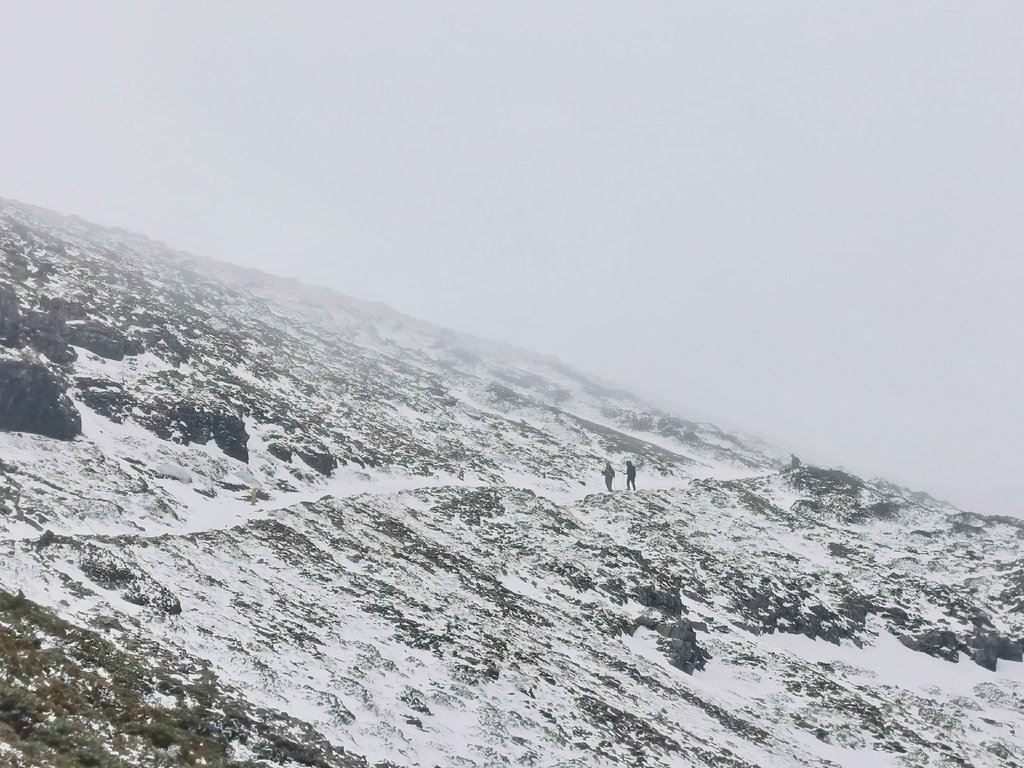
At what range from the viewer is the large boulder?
23891 millimetres

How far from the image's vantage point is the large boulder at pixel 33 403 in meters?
23.9

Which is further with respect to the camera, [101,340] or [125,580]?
[101,340]

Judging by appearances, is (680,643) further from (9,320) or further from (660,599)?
(9,320)

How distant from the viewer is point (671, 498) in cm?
4594

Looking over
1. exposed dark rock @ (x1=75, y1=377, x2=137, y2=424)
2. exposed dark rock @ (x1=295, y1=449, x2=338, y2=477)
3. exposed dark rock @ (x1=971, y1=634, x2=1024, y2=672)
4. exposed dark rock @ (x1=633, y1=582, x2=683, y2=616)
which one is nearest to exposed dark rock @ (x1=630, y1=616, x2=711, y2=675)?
exposed dark rock @ (x1=633, y1=582, x2=683, y2=616)

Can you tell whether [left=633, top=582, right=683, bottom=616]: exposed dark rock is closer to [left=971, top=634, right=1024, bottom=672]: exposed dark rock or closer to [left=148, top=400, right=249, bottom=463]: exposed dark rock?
[left=971, top=634, right=1024, bottom=672]: exposed dark rock

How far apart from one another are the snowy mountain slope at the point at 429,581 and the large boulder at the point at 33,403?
93 millimetres

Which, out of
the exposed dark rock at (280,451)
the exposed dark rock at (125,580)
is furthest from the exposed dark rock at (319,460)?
the exposed dark rock at (125,580)

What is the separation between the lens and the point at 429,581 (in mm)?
25078

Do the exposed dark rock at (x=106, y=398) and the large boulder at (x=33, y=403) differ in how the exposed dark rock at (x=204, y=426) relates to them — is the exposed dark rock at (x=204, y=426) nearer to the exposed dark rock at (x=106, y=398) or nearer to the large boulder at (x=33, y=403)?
the exposed dark rock at (x=106, y=398)

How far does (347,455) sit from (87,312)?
759 inches

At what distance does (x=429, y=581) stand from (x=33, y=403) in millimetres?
18585

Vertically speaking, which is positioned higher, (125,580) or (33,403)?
(33,403)

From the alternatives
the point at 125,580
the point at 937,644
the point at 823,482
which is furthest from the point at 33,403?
the point at 823,482
